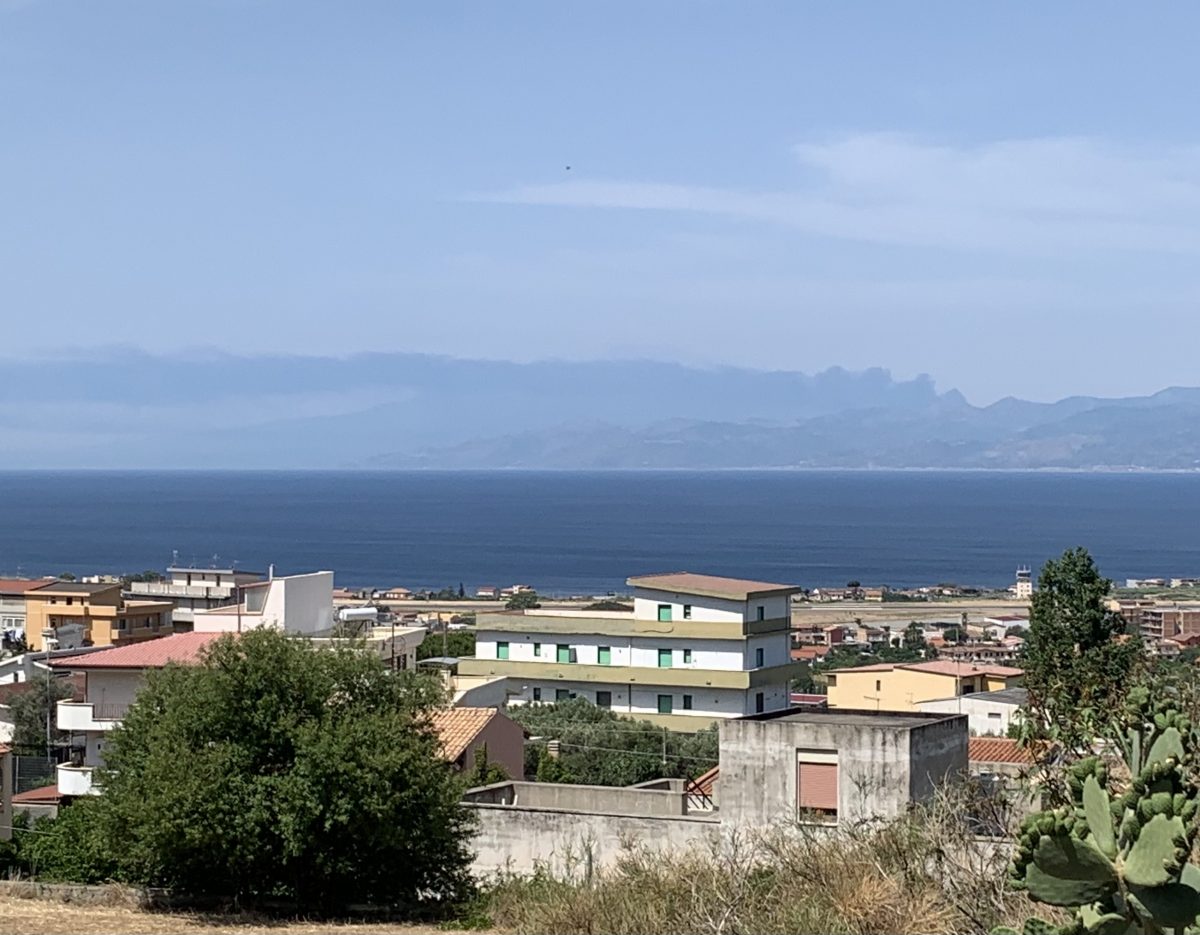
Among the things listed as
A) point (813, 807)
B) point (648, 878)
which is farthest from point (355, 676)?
point (648, 878)

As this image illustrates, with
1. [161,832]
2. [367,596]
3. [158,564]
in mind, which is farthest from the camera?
[158,564]

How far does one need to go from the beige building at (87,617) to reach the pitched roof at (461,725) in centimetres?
4529

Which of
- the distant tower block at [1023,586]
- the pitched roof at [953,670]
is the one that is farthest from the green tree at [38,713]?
the distant tower block at [1023,586]

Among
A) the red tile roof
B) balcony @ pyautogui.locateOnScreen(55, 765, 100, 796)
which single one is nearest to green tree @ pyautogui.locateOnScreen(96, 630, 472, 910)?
balcony @ pyautogui.locateOnScreen(55, 765, 100, 796)

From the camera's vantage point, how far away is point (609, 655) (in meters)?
54.7

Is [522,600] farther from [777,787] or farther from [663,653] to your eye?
[777,787]

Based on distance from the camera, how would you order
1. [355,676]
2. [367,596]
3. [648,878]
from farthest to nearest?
1. [367,596]
2. [355,676]
3. [648,878]

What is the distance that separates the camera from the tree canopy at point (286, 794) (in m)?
20.4

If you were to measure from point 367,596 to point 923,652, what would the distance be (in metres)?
55.7

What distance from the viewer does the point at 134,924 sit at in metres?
18.4

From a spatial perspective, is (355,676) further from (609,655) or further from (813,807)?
(609,655)

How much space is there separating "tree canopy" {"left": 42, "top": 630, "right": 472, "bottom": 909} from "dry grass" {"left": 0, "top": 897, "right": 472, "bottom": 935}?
103cm

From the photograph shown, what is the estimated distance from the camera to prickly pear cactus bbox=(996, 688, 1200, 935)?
6.53m

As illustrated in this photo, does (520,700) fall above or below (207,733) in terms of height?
below
